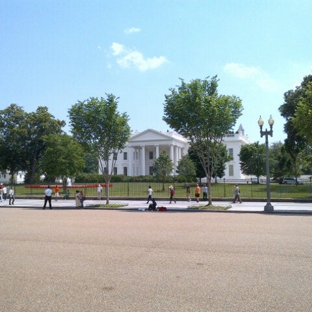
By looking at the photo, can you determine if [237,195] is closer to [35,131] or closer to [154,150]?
[35,131]

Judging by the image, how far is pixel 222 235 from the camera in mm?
11977

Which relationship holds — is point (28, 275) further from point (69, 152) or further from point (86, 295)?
point (69, 152)

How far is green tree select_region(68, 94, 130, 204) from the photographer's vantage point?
89.5 feet

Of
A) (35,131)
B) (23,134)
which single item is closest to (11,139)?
(23,134)

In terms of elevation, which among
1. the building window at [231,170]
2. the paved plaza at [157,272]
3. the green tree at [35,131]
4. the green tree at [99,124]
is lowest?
the paved plaza at [157,272]

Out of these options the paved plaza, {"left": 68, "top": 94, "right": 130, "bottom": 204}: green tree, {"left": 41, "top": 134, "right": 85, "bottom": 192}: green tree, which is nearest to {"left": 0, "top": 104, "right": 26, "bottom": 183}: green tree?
{"left": 41, "top": 134, "right": 85, "bottom": 192}: green tree

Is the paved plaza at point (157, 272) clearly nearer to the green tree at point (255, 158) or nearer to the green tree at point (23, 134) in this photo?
the green tree at point (255, 158)

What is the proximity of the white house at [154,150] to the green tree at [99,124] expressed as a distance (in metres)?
52.9

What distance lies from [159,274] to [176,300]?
4.90ft

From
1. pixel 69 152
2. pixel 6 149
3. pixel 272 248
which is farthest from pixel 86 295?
pixel 6 149

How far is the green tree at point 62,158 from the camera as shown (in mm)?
38281

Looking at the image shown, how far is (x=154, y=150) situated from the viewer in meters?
91.4

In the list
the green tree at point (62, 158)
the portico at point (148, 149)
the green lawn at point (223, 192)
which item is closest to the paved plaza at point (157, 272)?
the green lawn at point (223, 192)

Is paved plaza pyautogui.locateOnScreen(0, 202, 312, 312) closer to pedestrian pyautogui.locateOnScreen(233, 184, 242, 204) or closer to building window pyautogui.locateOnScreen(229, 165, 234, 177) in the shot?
pedestrian pyautogui.locateOnScreen(233, 184, 242, 204)
